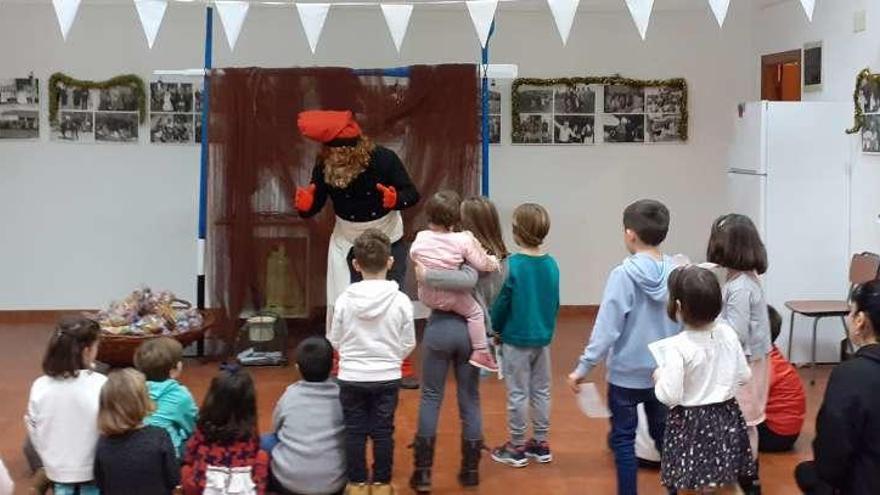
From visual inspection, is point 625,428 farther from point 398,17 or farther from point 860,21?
point 860,21

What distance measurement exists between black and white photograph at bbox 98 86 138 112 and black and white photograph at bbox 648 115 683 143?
3.96 meters

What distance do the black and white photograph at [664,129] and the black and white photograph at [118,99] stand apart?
3960 millimetres

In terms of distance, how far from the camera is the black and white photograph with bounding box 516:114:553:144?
304 inches

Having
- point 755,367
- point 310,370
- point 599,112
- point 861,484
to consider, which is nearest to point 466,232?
point 310,370

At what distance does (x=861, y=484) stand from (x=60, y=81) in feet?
21.5

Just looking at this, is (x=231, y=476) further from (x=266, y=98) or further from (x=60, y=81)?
(x=60, y=81)

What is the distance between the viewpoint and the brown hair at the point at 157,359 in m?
3.59

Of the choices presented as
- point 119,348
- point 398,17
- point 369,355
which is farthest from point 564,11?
point 119,348

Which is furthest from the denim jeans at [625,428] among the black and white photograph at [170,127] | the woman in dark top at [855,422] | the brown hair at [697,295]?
the black and white photograph at [170,127]

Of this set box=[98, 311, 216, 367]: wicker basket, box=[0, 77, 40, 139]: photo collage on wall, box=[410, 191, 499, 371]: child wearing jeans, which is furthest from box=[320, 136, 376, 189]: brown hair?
box=[0, 77, 40, 139]: photo collage on wall

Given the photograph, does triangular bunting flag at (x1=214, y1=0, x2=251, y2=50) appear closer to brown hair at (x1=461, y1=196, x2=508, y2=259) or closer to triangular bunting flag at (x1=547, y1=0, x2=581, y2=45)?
triangular bunting flag at (x1=547, y1=0, x2=581, y2=45)

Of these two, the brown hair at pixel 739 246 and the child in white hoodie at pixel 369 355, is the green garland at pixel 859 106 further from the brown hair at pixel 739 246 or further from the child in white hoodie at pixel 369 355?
the child in white hoodie at pixel 369 355

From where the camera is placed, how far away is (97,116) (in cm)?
750

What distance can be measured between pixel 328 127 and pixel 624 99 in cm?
303
